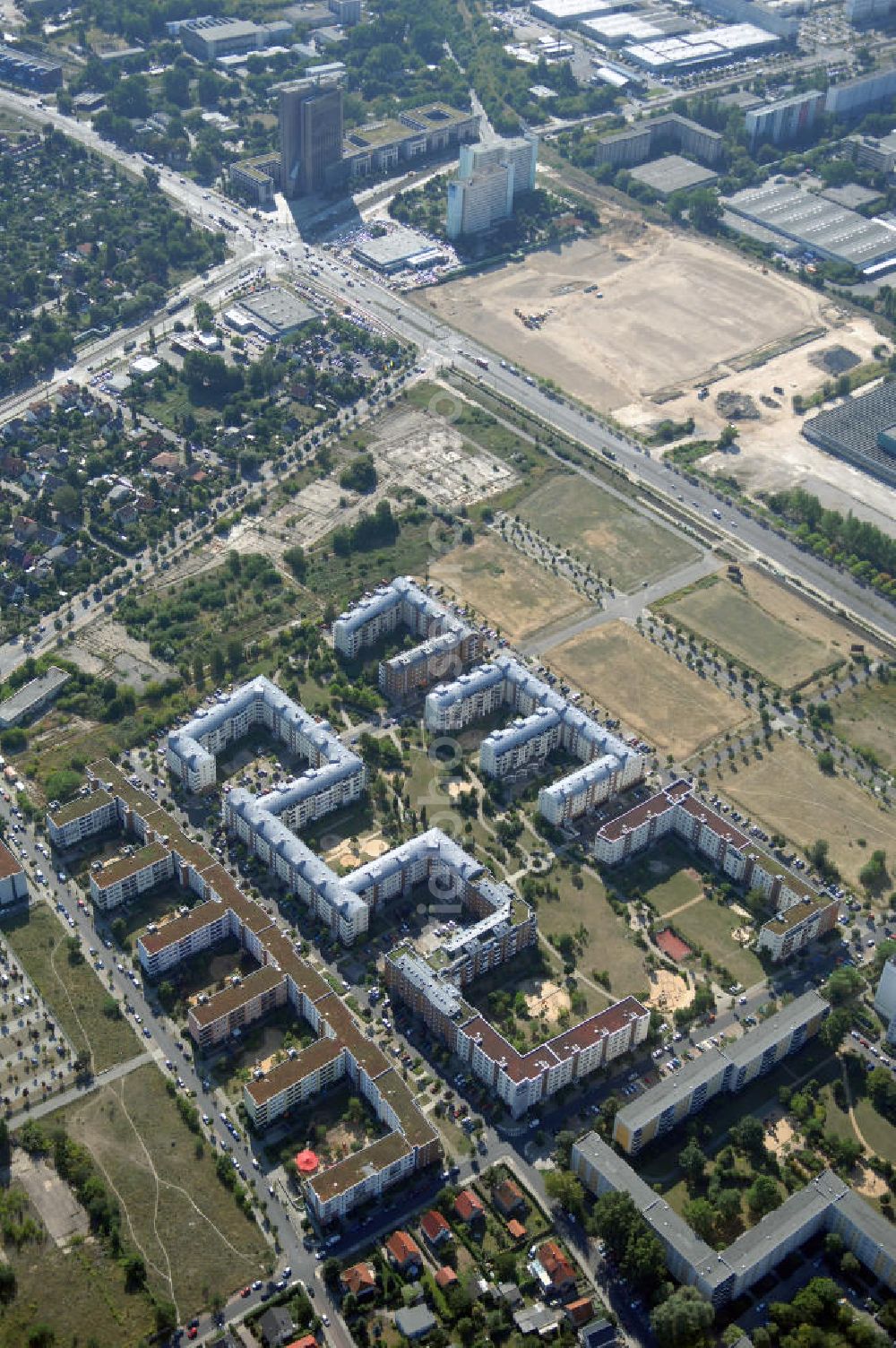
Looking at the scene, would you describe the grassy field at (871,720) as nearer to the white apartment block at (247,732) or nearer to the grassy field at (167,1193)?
the white apartment block at (247,732)

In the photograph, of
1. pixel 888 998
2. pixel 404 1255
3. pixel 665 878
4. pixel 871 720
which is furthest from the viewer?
pixel 871 720

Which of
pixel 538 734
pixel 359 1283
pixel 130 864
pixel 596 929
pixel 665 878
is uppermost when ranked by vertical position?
pixel 538 734

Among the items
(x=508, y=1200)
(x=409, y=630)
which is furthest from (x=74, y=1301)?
(x=409, y=630)

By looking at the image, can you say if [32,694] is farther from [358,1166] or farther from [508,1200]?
[508,1200]

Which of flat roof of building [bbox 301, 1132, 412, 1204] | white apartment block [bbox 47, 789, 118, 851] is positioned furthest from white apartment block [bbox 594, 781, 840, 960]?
white apartment block [bbox 47, 789, 118, 851]

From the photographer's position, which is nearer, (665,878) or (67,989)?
(67,989)

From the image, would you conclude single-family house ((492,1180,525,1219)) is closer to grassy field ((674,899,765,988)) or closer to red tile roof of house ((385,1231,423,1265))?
red tile roof of house ((385,1231,423,1265))
